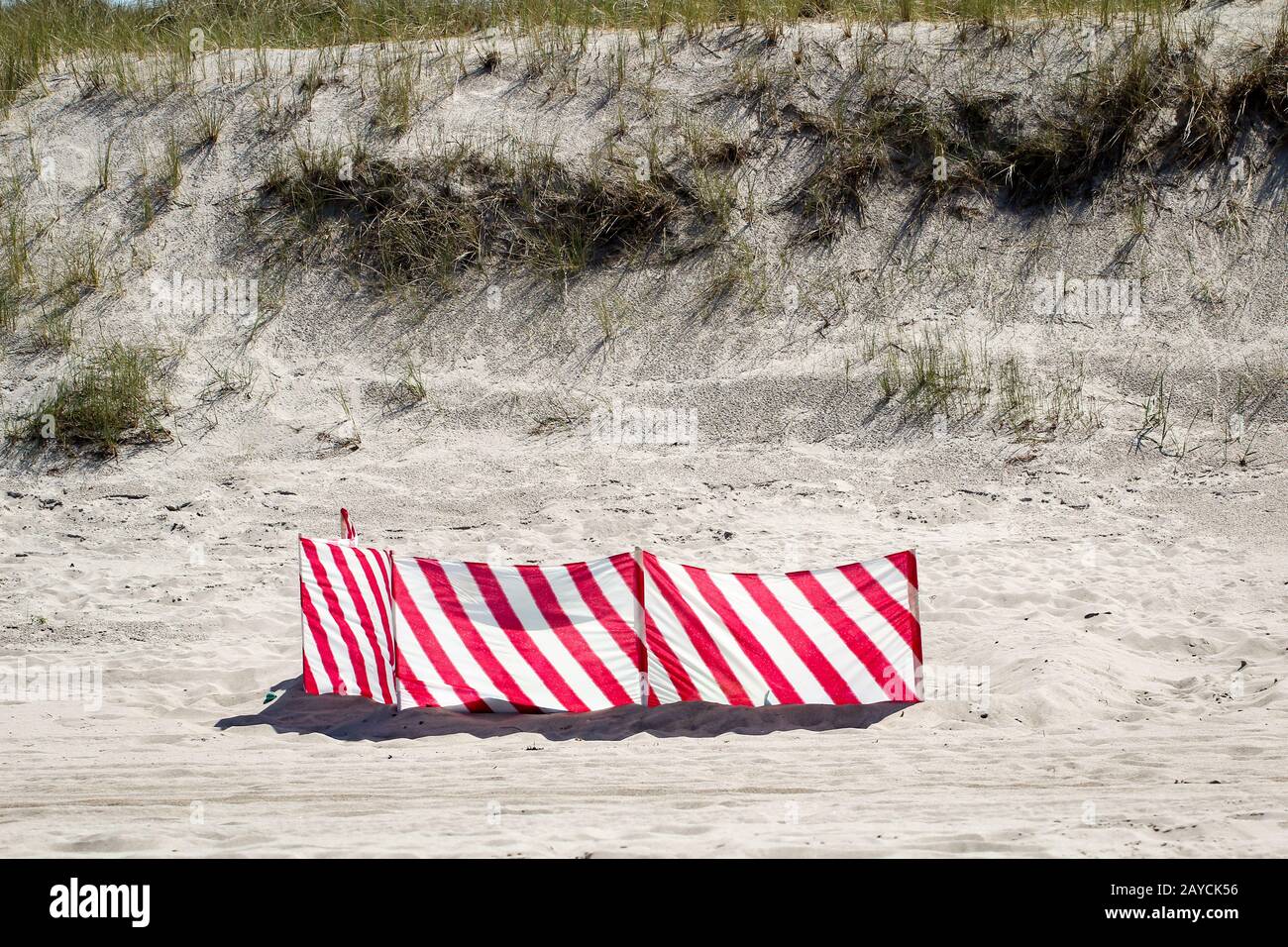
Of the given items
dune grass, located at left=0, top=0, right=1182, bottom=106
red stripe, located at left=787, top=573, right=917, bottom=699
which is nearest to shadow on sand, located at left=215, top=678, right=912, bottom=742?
red stripe, located at left=787, top=573, right=917, bottom=699

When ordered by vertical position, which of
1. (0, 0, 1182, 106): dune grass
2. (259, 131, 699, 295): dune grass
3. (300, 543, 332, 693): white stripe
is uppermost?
(0, 0, 1182, 106): dune grass

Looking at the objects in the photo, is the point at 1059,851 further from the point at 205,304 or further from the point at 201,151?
the point at 201,151

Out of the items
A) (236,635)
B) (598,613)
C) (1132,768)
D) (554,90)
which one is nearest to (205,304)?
(554,90)

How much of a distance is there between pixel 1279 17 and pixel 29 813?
1200 centimetres

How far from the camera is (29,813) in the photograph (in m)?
4.67

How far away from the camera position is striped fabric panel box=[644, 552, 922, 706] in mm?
5719

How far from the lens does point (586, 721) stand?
5.75 m

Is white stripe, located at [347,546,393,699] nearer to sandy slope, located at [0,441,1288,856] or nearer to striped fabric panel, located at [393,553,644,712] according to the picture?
striped fabric panel, located at [393,553,644,712]

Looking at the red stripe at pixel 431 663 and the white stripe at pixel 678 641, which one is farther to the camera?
the red stripe at pixel 431 663

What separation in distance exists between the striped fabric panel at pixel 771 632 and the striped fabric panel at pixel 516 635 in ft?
0.51

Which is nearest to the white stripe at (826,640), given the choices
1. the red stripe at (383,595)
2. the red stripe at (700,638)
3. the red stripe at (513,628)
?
the red stripe at (700,638)

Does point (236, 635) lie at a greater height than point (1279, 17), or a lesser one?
lesser

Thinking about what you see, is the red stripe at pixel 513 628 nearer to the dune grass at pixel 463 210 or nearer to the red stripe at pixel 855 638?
the red stripe at pixel 855 638

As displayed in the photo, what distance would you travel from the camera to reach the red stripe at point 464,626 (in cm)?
589
